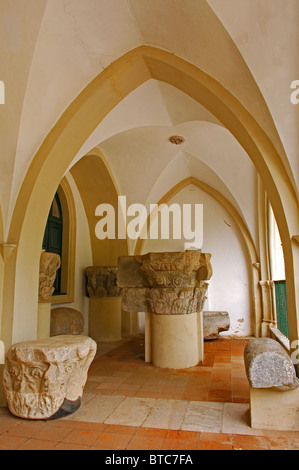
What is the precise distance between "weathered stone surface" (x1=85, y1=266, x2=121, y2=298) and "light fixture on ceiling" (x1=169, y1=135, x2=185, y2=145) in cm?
319

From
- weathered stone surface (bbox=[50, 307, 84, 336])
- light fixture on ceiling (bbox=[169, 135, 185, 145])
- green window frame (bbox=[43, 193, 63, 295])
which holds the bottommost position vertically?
weathered stone surface (bbox=[50, 307, 84, 336])

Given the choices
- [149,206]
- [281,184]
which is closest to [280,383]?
[281,184]

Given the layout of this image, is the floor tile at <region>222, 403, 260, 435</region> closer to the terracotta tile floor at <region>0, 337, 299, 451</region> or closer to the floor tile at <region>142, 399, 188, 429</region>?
the terracotta tile floor at <region>0, 337, 299, 451</region>

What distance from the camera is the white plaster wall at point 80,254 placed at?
747cm

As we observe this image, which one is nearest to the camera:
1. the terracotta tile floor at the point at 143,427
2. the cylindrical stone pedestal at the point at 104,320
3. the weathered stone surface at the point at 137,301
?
the terracotta tile floor at the point at 143,427

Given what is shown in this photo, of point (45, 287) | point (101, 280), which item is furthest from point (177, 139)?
point (45, 287)

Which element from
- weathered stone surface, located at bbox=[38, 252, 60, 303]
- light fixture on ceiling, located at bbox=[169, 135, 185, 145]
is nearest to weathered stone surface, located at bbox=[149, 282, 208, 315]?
weathered stone surface, located at bbox=[38, 252, 60, 303]

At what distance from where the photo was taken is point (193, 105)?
5.29 meters

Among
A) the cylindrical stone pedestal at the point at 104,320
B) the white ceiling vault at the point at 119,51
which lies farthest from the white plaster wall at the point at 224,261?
the white ceiling vault at the point at 119,51

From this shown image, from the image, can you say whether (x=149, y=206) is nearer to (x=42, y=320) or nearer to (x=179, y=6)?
(x=42, y=320)

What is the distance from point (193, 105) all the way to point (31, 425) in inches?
192

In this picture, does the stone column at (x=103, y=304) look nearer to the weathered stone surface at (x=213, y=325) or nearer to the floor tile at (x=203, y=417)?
the weathered stone surface at (x=213, y=325)

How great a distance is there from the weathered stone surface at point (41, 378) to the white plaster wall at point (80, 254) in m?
3.89

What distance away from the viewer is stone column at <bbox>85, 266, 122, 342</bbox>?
7.61 m
